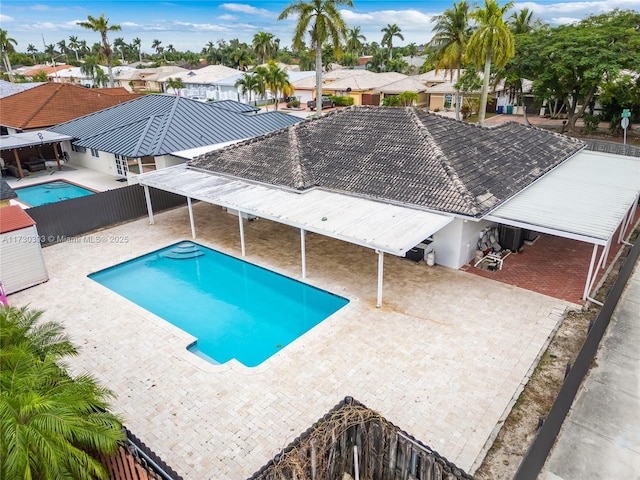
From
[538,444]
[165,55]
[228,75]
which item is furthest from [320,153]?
[165,55]

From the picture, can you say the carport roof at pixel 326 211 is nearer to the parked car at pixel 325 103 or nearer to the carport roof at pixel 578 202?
the carport roof at pixel 578 202

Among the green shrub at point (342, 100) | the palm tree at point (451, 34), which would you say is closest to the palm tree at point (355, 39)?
the green shrub at point (342, 100)

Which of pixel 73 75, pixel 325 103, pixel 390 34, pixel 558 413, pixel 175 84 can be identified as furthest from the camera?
pixel 390 34

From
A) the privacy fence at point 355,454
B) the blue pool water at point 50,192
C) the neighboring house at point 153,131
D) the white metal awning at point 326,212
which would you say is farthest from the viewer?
the blue pool water at point 50,192

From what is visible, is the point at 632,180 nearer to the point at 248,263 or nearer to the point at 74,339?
the point at 248,263

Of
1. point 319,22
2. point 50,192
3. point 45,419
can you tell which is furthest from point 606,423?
point 50,192

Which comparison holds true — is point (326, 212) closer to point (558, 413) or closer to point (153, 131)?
point (558, 413)
